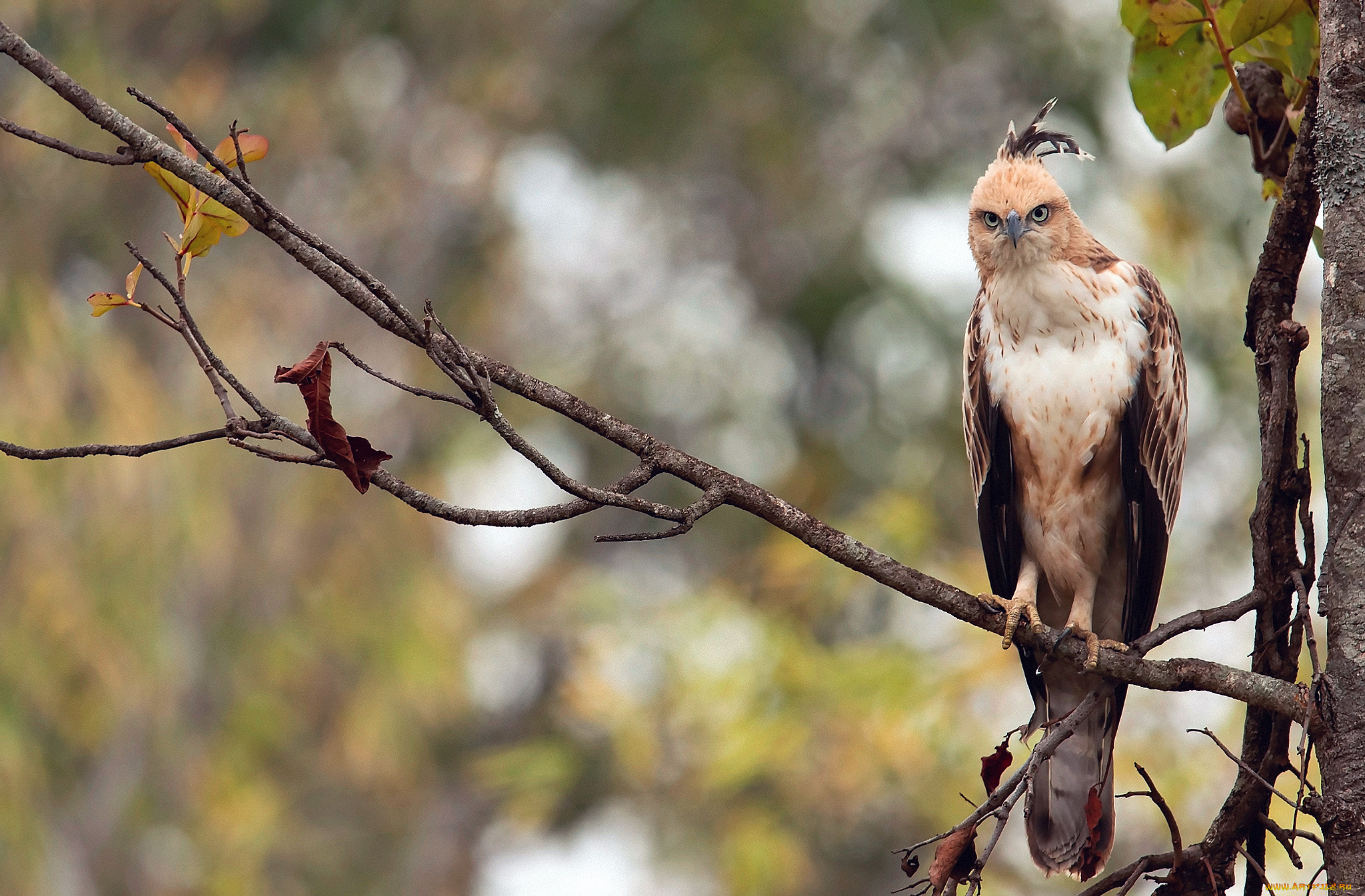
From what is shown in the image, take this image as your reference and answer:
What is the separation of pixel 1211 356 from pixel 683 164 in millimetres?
5043

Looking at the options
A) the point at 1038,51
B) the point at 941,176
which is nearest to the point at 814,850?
the point at 941,176

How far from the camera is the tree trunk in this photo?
1.66 meters

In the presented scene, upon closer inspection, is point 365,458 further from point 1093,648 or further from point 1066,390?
point 1066,390

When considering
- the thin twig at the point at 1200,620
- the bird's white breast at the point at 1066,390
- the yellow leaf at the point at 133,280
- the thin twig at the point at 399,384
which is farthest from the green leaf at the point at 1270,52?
the yellow leaf at the point at 133,280

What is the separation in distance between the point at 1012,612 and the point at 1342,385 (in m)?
1.01

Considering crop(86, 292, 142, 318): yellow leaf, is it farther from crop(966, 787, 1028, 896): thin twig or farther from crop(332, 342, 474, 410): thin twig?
crop(966, 787, 1028, 896): thin twig

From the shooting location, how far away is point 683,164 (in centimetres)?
1196

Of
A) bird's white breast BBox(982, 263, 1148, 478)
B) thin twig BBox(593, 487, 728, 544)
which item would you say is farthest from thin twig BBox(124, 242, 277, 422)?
bird's white breast BBox(982, 263, 1148, 478)

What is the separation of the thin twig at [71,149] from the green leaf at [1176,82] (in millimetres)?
1607

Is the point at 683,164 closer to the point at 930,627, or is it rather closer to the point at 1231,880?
the point at 930,627

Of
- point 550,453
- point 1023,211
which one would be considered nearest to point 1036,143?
point 1023,211

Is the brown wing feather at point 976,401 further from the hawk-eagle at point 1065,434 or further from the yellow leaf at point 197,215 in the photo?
the yellow leaf at point 197,215

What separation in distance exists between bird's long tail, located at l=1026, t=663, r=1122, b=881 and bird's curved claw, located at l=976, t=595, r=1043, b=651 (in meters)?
0.19

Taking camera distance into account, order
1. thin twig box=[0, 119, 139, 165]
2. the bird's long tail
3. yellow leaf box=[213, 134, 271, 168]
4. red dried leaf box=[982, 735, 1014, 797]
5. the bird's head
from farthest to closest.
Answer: the bird's head < the bird's long tail < red dried leaf box=[982, 735, 1014, 797] < yellow leaf box=[213, 134, 271, 168] < thin twig box=[0, 119, 139, 165]
